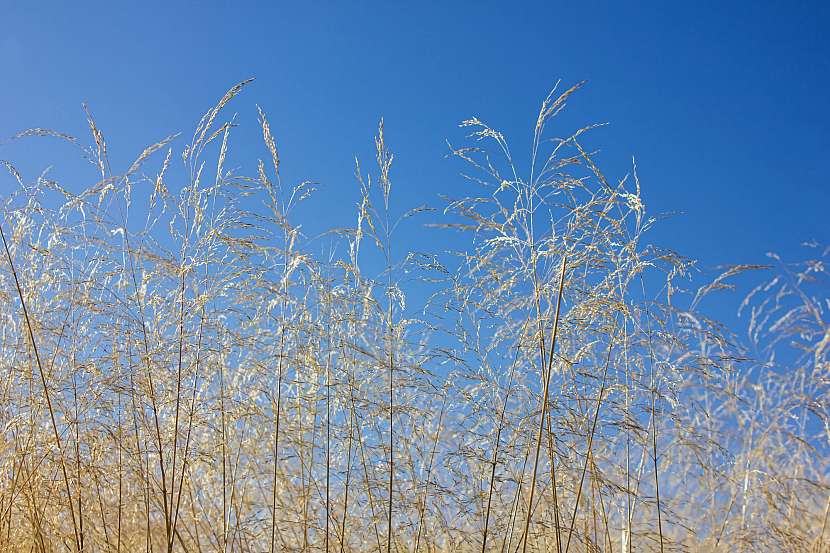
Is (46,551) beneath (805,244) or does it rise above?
beneath

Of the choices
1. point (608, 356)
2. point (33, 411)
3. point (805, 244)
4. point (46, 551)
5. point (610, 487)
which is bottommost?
point (46, 551)

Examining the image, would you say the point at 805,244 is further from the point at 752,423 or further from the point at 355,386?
the point at 355,386

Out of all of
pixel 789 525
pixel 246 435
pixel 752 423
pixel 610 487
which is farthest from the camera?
pixel 752 423

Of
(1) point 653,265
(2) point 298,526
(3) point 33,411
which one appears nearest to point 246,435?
(2) point 298,526

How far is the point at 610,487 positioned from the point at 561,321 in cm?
61

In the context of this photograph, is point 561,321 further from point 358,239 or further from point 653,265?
point 358,239

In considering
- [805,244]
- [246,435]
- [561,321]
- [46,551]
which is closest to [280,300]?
[246,435]

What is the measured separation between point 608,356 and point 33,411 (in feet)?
7.03

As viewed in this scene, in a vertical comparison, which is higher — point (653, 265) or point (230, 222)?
point (230, 222)

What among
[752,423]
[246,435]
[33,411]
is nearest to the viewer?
[33,411]

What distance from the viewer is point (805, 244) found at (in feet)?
11.2

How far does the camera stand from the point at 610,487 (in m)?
2.69

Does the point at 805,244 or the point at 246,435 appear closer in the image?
the point at 246,435

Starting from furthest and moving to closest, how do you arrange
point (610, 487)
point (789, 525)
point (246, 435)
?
point (789, 525) < point (246, 435) < point (610, 487)
